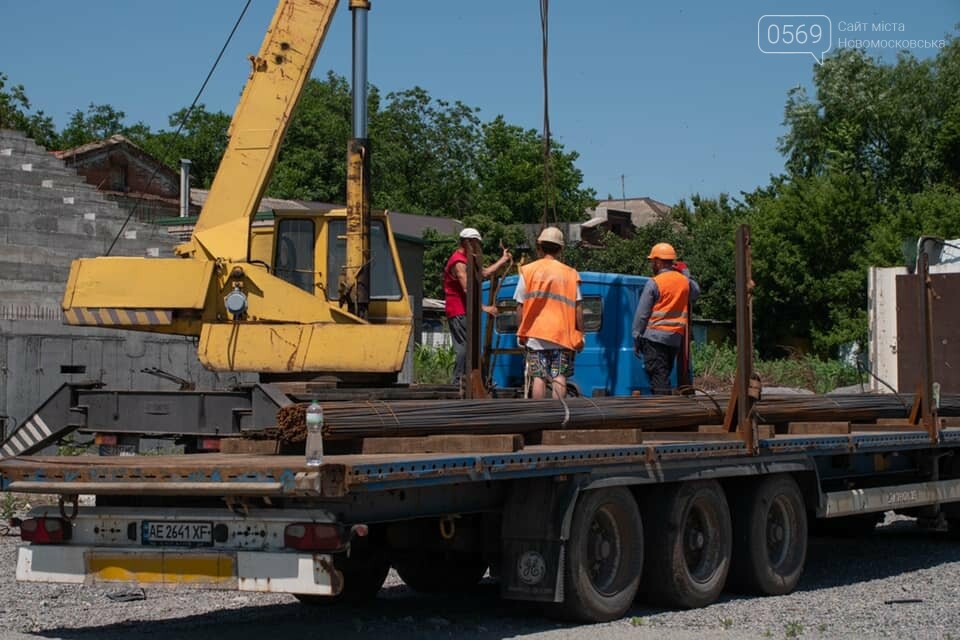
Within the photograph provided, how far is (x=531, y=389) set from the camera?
10453 mm

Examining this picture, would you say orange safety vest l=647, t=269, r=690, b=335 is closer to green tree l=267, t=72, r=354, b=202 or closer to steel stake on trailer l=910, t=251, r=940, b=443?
steel stake on trailer l=910, t=251, r=940, b=443

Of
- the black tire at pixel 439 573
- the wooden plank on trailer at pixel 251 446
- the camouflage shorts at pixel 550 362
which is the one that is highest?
the camouflage shorts at pixel 550 362

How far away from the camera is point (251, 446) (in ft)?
26.2

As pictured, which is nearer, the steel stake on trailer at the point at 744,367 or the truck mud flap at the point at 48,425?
the steel stake on trailer at the point at 744,367

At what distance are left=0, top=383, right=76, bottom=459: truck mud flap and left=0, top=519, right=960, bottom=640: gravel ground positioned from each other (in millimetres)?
1072

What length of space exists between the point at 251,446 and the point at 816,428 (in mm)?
4796

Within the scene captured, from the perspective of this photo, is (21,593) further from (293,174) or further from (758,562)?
(293,174)

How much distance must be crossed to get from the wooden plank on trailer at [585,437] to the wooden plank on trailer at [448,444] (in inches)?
28.4

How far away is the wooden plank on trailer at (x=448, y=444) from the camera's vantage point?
7.66 meters

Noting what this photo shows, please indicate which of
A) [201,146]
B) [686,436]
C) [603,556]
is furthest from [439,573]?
[201,146]

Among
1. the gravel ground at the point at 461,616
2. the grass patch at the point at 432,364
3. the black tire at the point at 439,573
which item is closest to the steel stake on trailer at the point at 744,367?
the gravel ground at the point at 461,616

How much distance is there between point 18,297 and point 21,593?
59.4 feet

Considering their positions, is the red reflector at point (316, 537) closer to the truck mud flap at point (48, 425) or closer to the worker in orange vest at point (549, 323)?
the worker in orange vest at point (549, 323)

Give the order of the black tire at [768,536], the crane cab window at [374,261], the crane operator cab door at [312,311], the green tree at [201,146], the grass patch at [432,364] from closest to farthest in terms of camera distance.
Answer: the black tire at [768,536], the crane operator cab door at [312,311], the crane cab window at [374,261], the grass patch at [432,364], the green tree at [201,146]
